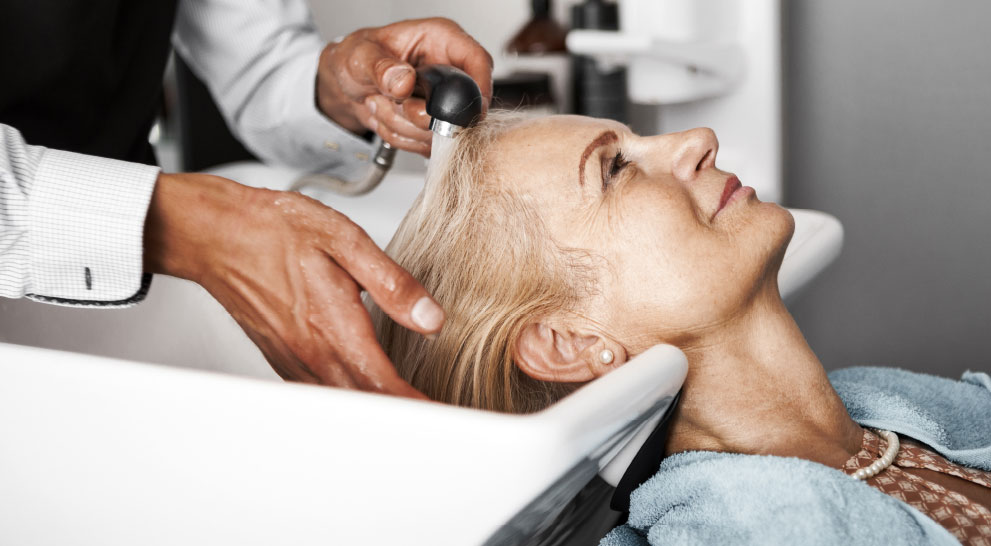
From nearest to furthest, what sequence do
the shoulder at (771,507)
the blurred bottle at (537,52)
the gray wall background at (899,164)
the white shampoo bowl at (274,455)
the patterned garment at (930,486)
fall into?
1. the white shampoo bowl at (274,455)
2. the shoulder at (771,507)
3. the patterned garment at (930,486)
4. the gray wall background at (899,164)
5. the blurred bottle at (537,52)

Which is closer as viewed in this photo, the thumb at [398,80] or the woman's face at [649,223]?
the woman's face at [649,223]

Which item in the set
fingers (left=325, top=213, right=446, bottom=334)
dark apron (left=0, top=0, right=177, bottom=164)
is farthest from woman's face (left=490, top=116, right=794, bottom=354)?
dark apron (left=0, top=0, right=177, bottom=164)

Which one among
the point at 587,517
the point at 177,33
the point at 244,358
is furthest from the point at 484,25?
the point at 587,517

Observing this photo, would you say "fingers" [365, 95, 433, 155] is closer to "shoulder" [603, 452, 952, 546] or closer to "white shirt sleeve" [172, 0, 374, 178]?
"white shirt sleeve" [172, 0, 374, 178]

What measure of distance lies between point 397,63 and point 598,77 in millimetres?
1042

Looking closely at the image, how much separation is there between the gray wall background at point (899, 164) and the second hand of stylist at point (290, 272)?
59.0 inches

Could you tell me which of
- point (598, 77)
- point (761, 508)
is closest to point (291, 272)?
point (761, 508)

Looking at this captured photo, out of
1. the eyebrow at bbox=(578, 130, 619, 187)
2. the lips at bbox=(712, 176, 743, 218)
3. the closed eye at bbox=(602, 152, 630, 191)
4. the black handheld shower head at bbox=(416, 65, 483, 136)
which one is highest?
the black handheld shower head at bbox=(416, 65, 483, 136)

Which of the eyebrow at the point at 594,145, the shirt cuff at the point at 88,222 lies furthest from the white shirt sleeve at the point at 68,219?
the eyebrow at the point at 594,145

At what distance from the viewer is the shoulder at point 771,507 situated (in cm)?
72

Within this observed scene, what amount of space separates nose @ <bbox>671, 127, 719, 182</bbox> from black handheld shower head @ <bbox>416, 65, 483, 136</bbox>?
245 mm

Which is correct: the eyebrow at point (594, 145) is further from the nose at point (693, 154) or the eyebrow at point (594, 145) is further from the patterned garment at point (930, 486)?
the patterned garment at point (930, 486)

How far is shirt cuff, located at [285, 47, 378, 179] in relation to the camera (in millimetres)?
1481

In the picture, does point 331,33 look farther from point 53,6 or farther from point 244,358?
point 244,358
